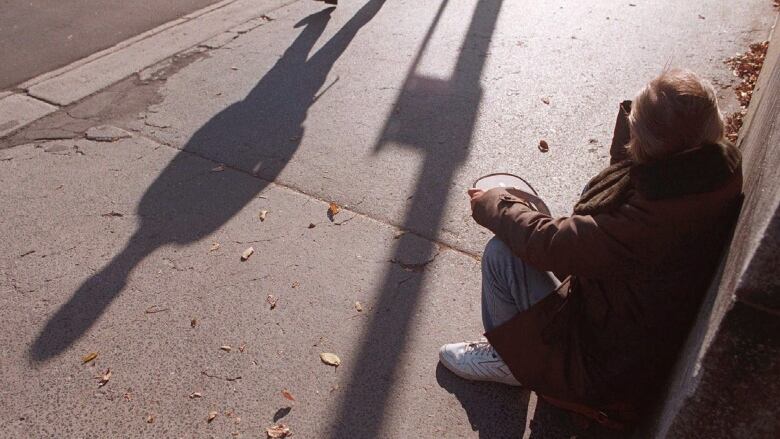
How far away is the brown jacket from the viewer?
1663 mm

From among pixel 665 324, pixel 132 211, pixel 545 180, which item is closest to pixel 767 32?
pixel 545 180

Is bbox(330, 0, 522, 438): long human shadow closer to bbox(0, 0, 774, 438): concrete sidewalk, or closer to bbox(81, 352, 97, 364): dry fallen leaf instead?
bbox(0, 0, 774, 438): concrete sidewalk

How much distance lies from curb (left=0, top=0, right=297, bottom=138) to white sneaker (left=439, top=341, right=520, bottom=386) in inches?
151

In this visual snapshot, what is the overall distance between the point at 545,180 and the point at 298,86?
2398 mm

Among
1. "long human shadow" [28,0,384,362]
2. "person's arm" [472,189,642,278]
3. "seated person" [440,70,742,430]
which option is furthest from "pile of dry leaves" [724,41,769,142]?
"long human shadow" [28,0,384,362]

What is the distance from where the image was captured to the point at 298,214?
3.55m

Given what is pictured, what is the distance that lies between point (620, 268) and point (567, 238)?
178mm

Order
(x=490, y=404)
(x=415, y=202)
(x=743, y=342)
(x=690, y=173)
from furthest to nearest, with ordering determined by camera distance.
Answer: (x=415, y=202), (x=490, y=404), (x=690, y=173), (x=743, y=342)

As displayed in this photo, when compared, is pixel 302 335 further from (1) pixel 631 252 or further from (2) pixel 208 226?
(1) pixel 631 252

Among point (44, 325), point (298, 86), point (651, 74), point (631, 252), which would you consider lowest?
point (44, 325)

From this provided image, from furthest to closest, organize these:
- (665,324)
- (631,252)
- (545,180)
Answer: (545,180)
(665,324)
(631,252)

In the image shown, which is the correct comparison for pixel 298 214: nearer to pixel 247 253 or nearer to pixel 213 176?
pixel 247 253

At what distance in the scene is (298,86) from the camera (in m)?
5.07

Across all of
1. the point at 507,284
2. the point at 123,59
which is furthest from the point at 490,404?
the point at 123,59
